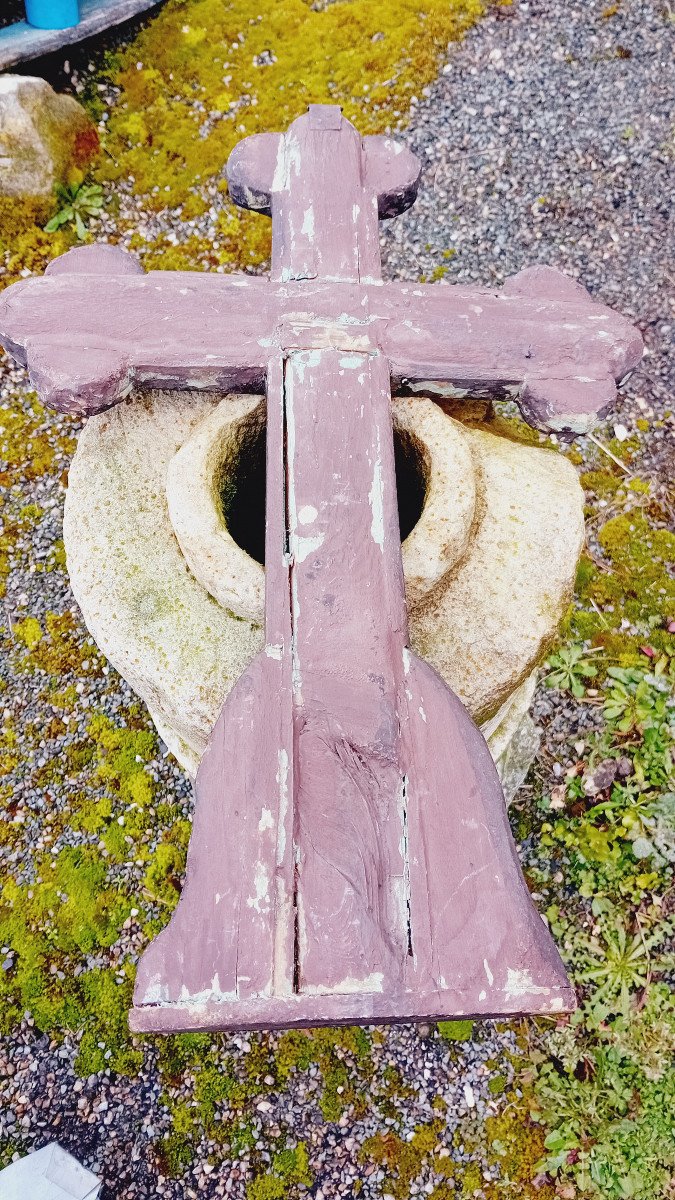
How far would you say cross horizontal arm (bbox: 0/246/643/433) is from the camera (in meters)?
2.04

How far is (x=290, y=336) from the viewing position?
2.04m

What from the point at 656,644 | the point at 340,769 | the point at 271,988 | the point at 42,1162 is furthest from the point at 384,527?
the point at 42,1162

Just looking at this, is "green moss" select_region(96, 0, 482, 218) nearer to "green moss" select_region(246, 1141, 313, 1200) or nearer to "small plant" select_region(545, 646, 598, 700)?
"small plant" select_region(545, 646, 598, 700)

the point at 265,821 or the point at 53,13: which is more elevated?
the point at 53,13

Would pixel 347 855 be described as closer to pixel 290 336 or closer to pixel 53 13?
pixel 290 336

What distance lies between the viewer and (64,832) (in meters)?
3.90

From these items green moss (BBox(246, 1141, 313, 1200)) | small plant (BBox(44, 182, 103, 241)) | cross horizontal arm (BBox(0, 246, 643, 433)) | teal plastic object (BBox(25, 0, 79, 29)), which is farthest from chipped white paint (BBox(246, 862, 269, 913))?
teal plastic object (BBox(25, 0, 79, 29))

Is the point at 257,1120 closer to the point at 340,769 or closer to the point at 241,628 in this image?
the point at 241,628

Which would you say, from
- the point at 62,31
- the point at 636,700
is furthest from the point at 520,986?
the point at 62,31

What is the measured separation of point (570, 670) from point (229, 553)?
2393 millimetres

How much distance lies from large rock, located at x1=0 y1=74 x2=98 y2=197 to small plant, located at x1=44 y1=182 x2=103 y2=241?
0.08 meters

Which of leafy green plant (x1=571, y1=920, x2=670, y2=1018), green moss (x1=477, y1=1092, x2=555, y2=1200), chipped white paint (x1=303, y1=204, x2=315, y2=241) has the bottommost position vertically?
green moss (x1=477, y1=1092, x2=555, y2=1200)

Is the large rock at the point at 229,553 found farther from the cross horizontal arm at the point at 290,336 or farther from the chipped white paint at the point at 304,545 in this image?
the chipped white paint at the point at 304,545

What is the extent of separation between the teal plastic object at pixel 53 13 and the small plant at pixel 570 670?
16.1 feet
